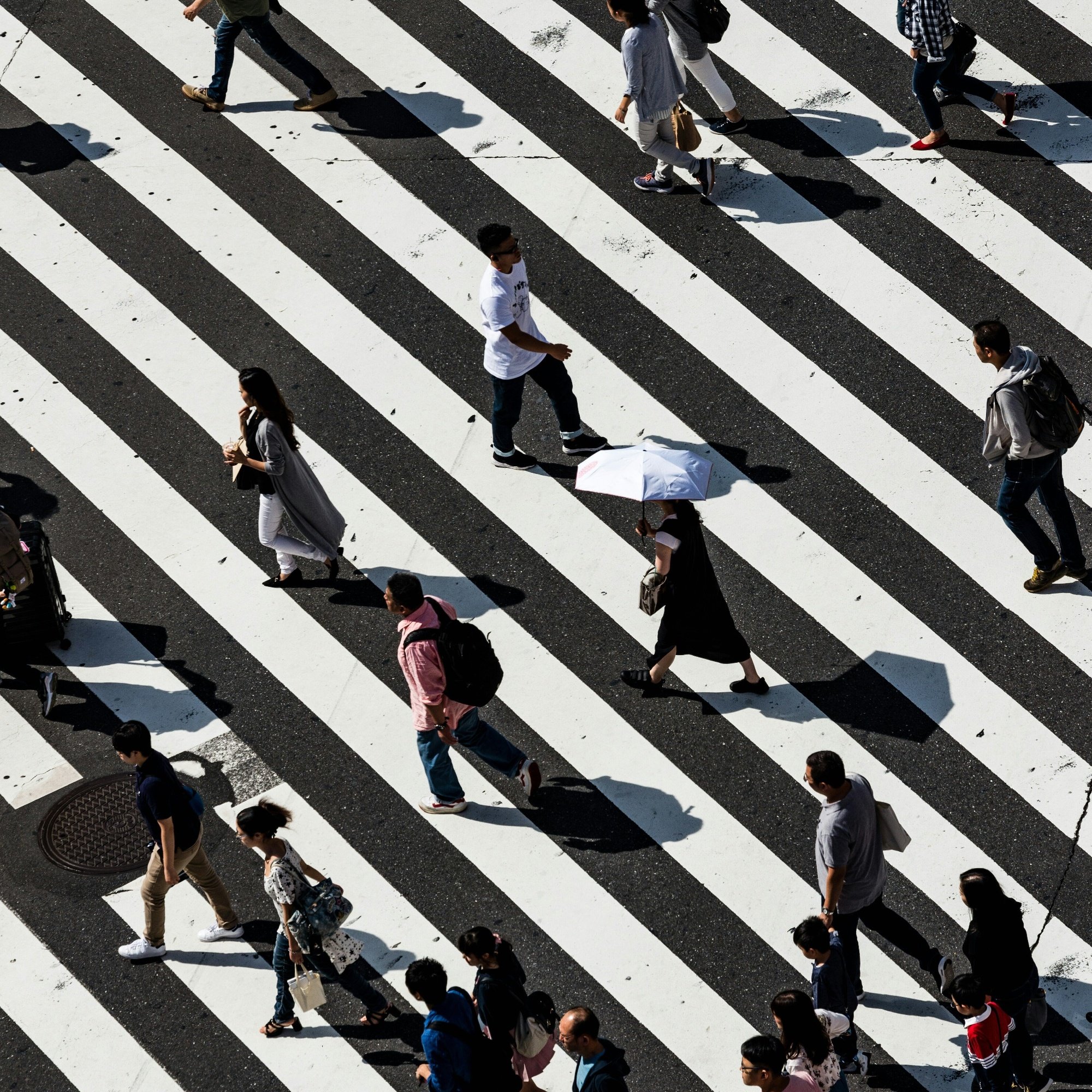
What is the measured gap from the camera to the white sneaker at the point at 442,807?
10.0 metres

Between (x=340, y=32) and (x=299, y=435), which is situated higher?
(x=340, y=32)

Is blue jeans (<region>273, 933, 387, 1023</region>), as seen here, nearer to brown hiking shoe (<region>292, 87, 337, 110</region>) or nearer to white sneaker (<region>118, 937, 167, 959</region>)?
white sneaker (<region>118, 937, 167, 959</region>)

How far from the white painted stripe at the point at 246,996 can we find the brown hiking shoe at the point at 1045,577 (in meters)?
4.93

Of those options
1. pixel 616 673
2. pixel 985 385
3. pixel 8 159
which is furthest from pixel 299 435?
pixel 985 385

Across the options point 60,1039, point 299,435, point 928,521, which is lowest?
point 60,1039

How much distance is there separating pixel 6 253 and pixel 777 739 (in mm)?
6897

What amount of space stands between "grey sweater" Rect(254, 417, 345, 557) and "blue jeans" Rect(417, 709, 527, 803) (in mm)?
1706

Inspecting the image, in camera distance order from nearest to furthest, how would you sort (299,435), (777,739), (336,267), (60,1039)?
(60,1039)
(777,739)
(299,435)
(336,267)

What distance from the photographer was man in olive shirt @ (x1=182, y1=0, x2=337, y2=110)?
1291 cm

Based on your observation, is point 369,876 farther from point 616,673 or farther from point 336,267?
point 336,267

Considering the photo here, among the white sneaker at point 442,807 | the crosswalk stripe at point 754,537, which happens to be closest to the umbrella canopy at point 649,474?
the crosswalk stripe at point 754,537

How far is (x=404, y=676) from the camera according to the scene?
10.7m

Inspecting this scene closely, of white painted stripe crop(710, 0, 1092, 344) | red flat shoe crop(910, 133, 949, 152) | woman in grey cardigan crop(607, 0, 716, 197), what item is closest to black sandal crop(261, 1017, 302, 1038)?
woman in grey cardigan crop(607, 0, 716, 197)

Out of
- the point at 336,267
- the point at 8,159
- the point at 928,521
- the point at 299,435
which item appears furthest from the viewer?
the point at 8,159
